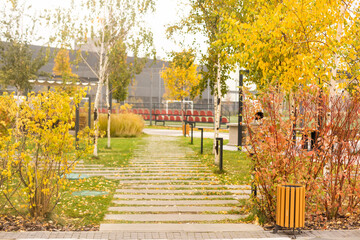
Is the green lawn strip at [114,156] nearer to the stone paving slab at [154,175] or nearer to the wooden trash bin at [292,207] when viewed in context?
the stone paving slab at [154,175]

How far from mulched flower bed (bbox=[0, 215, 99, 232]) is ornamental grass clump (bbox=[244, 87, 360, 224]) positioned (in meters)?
2.64

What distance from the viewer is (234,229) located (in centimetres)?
595

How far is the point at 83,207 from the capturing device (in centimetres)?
708

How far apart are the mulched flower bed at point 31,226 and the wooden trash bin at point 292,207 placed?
2.61 metres

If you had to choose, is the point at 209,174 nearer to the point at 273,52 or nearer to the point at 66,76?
the point at 273,52

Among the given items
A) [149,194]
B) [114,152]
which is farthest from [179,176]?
[114,152]

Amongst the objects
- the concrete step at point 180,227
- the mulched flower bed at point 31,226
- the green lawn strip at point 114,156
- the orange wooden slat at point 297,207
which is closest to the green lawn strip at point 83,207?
the mulched flower bed at point 31,226

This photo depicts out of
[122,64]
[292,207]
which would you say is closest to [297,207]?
[292,207]

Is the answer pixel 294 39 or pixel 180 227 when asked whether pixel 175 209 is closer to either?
pixel 180 227

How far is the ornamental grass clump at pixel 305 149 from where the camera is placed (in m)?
6.21

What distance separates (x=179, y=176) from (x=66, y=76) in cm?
640

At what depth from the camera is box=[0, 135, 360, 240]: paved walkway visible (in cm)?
566

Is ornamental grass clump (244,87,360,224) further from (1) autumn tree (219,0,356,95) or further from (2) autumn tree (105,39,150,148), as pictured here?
(2) autumn tree (105,39,150,148)

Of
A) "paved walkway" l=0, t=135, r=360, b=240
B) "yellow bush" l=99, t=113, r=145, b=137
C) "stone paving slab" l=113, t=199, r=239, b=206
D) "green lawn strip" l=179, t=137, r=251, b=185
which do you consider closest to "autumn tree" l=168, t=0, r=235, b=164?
"green lawn strip" l=179, t=137, r=251, b=185
